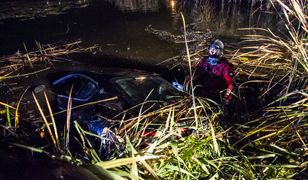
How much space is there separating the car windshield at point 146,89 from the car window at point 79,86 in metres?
0.46

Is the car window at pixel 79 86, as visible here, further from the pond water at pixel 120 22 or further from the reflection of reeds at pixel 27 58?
the pond water at pixel 120 22

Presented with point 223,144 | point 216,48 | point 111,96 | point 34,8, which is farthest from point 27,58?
point 34,8

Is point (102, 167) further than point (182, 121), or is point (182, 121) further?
point (182, 121)

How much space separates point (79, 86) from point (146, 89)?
1.51 meters

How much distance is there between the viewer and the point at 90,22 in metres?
15.1

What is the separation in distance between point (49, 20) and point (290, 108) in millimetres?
13797

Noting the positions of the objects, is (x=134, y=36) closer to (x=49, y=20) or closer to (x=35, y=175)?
(x=49, y=20)

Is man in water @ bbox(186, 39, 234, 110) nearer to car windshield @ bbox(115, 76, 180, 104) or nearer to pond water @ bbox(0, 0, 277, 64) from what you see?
car windshield @ bbox(115, 76, 180, 104)

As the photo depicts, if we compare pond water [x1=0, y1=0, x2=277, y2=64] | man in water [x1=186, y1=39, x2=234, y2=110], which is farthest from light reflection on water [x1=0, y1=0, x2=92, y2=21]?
man in water [x1=186, y1=39, x2=234, y2=110]

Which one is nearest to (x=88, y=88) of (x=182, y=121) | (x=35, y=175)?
(x=182, y=121)

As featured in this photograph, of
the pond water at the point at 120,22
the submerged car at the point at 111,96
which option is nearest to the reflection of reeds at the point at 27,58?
the pond water at the point at 120,22

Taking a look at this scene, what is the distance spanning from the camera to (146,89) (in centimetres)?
548

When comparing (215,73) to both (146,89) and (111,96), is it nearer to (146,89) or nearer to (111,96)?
(146,89)

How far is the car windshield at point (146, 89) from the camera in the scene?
5273mm
